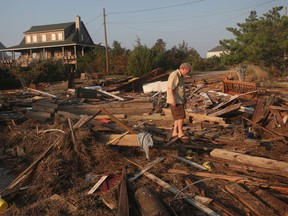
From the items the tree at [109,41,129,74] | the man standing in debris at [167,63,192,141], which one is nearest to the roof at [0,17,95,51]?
the tree at [109,41,129,74]

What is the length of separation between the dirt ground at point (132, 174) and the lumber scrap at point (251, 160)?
0.05 meters

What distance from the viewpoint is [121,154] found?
19.2 feet

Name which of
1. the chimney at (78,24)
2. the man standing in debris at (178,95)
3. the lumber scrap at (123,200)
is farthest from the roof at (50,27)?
the lumber scrap at (123,200)

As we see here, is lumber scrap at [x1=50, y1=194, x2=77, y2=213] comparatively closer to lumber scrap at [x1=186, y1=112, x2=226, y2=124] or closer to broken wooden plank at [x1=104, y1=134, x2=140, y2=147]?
broken wooden plank at [x1=104, y1=134, x2=140, y2=147]

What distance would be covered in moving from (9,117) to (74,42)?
3798 centimetres

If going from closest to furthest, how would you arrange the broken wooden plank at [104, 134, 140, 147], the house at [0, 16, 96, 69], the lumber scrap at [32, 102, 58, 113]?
the broken wooden plank at [104, 134, 140, 147]
the lumber scrap at [32, 102, 58, 113]
the house at [0, 16, 96, 69]

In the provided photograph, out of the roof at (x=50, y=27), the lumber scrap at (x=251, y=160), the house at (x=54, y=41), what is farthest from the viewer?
the roof at (x=50, y=27)

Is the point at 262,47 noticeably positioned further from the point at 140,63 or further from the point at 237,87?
the point at 237,87

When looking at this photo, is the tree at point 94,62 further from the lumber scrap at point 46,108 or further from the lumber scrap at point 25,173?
the lumber scrap at point 25,173

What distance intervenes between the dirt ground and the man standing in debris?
38 centimetres

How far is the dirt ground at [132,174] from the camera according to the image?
4129 mm

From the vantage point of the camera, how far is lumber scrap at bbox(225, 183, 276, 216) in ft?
13.0

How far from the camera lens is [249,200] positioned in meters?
4.22

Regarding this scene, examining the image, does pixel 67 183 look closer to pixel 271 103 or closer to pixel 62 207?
pixel 62 207
